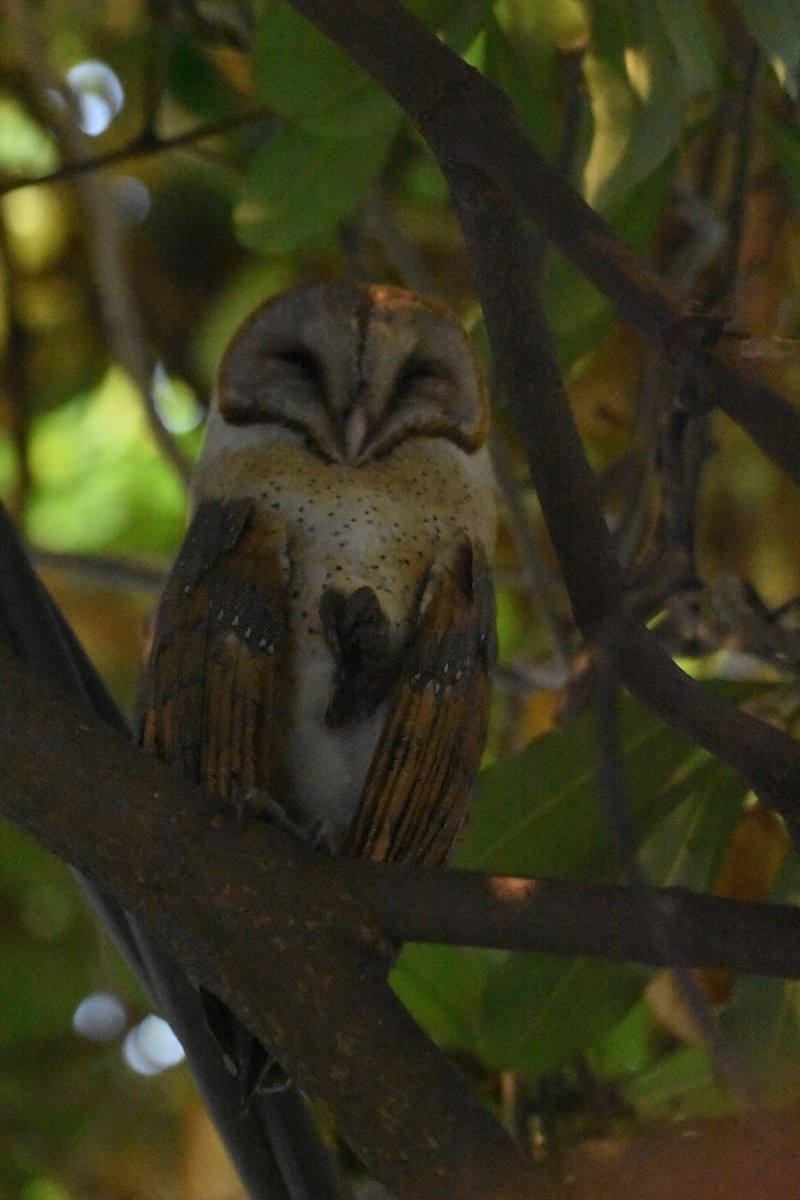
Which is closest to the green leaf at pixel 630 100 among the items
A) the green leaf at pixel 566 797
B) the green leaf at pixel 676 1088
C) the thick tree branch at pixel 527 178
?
the thick tree branch at pixel 527 178

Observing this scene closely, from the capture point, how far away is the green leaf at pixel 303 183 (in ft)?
7.11

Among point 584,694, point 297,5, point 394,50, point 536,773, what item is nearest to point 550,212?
point 394,50

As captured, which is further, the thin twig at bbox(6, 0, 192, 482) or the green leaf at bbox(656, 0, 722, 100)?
the thin twig at bbox(6, 0, 192, 482)

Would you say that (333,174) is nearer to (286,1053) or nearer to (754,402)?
(754,402)

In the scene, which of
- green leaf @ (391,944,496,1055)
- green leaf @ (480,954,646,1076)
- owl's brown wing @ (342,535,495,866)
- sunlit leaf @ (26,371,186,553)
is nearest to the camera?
owl's brown wing @ (342,535,495,866)

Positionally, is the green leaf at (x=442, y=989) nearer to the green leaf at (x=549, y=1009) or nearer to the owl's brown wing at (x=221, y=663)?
the green leaf at (x=549, y=1009)

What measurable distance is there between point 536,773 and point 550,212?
36.4 inches

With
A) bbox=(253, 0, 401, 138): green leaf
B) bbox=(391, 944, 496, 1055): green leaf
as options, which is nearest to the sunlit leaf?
bbox=(391, 944, 496, 1055): green leaf

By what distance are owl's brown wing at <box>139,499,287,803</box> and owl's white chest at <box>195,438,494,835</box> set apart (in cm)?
3

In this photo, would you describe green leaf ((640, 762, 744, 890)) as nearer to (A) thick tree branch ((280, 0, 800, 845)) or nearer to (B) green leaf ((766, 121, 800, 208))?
(A) thick tree branch ((280, 0, 800, 845))

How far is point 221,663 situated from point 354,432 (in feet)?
1.35

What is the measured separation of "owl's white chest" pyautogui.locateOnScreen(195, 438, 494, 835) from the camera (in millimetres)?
1784

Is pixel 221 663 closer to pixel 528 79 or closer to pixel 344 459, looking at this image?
pixel 344 459

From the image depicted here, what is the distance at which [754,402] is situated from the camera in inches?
54.3
